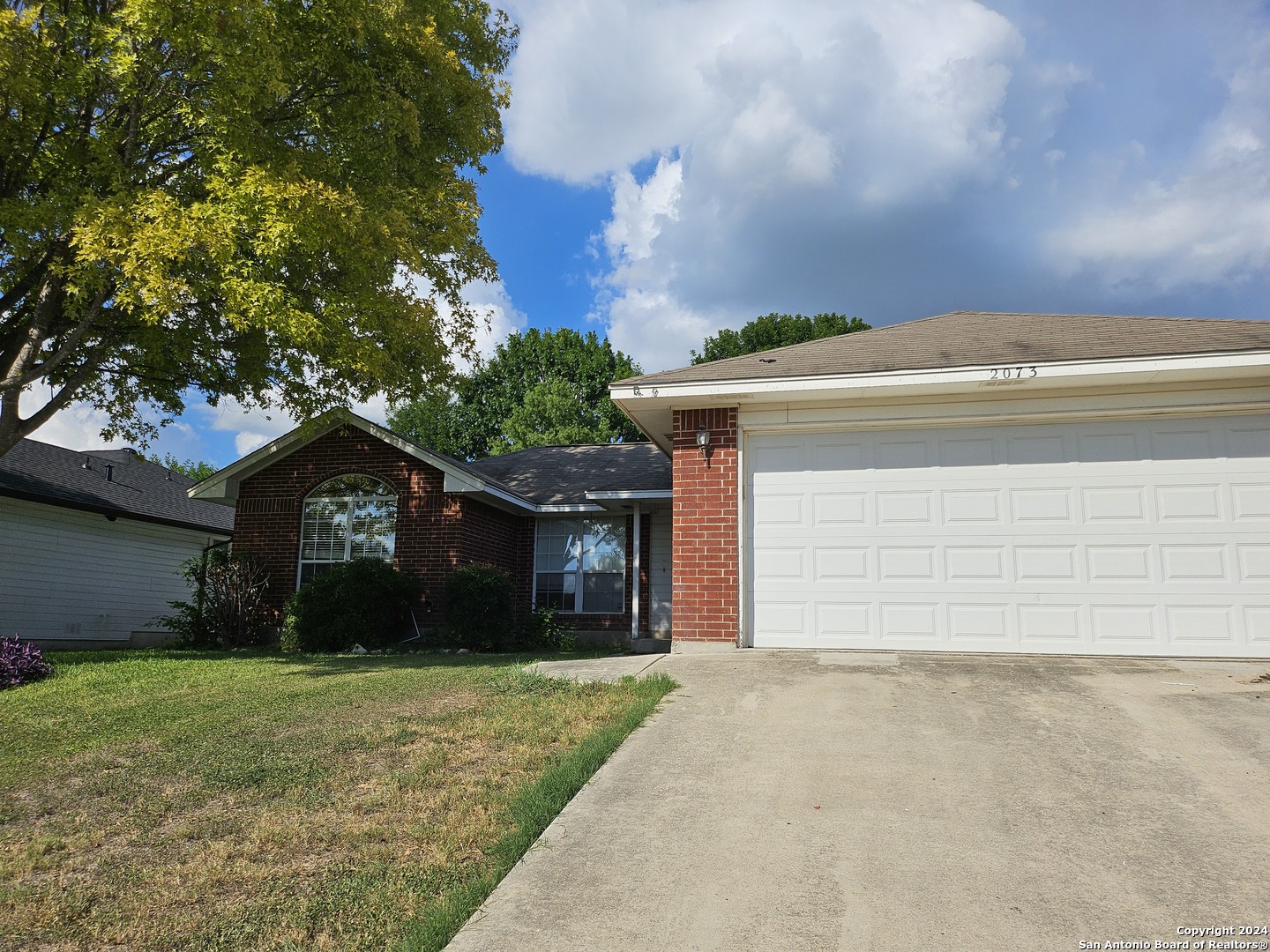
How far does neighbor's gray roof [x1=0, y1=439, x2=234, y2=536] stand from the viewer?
1595 cm

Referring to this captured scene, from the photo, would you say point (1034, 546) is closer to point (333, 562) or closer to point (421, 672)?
point (421, 672)

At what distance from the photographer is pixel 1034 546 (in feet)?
25.6

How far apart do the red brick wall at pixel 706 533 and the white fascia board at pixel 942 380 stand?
0.39 metres

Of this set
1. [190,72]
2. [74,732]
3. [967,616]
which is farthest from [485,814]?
[190,72]

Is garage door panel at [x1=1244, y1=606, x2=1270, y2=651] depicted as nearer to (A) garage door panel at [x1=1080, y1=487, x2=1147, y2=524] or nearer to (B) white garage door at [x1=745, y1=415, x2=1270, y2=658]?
(B) white garage door at [x1=745, y1=415, x2=1270, y2=658]

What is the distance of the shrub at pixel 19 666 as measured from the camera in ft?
27.7

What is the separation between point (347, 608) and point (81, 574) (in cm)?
843

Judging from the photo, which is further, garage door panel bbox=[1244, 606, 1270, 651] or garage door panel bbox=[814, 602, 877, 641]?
garage door panel bbox=[814, 602, 877, 641]

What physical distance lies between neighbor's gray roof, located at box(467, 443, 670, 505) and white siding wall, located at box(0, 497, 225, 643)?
809 cm

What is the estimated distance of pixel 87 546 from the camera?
17.1 metres

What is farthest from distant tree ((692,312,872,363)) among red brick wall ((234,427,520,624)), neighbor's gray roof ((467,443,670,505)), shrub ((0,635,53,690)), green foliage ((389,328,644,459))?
shrub ((0,635,53,690))

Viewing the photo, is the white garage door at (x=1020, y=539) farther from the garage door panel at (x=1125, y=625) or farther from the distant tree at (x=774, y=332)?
the distant tree at (x=774, y=332)

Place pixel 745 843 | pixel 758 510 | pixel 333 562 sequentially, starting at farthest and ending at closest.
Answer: pixel 333 562 → pixel 758 510 → pixel 745 843

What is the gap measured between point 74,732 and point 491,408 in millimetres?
33344
